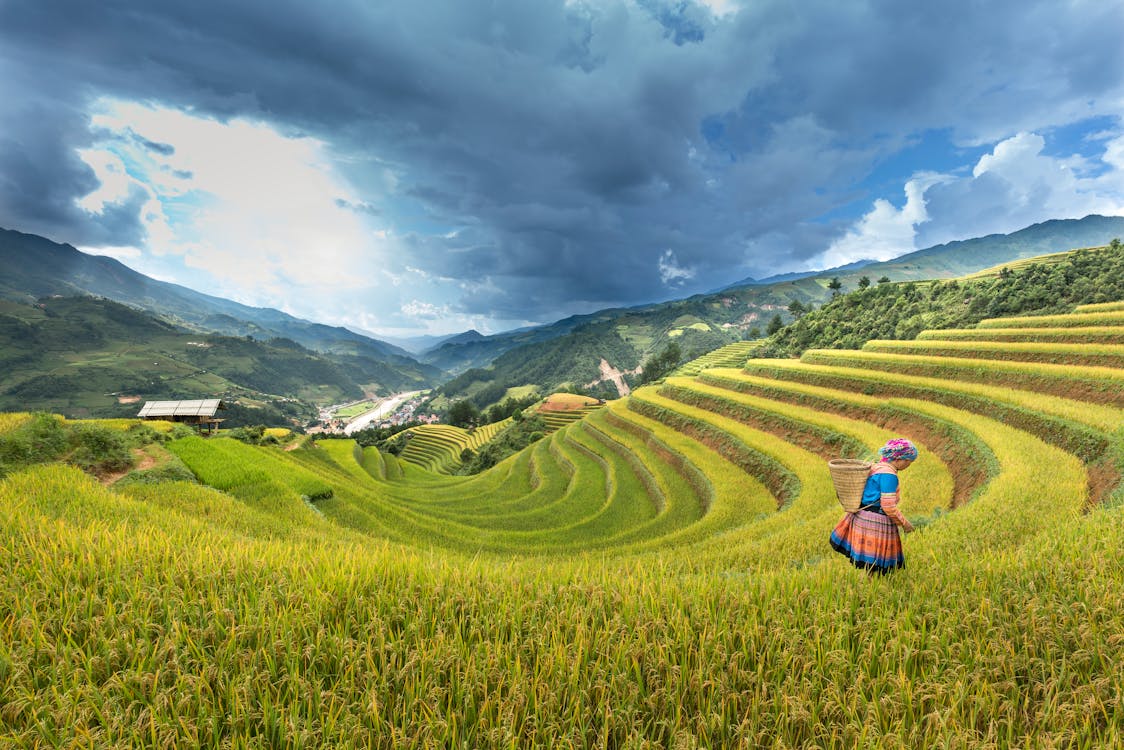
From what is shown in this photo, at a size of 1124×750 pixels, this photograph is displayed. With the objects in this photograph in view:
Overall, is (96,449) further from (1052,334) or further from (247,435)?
(1052,334)

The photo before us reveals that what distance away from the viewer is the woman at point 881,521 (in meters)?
4.07

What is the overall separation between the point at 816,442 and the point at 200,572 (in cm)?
2021

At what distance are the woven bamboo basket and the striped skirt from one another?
0.19 meters

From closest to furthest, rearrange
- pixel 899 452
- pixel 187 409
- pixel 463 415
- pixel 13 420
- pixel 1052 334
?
pixel 899 452 → pixel 13 420 → pixel 1052 334 → pixel 187 409 → pixel 463 415

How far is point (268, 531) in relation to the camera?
310 inches

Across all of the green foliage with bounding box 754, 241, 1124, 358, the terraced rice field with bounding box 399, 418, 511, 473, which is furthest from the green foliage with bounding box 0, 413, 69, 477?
the terraced rice field with bounding box 399, 418, 511, 473

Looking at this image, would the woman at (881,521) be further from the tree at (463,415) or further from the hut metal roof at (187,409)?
the tree at (463,415)

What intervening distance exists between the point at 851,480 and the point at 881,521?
59cm

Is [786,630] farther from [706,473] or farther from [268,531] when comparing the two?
[706,473]

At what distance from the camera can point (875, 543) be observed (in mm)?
4133

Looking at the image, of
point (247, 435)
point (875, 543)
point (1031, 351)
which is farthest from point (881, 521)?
point (247, 435)

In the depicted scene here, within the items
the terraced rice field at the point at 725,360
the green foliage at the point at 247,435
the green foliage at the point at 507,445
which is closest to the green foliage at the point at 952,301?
the terraced rice field at the point at 725,360

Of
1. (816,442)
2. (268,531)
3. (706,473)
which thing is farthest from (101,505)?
(816,442)

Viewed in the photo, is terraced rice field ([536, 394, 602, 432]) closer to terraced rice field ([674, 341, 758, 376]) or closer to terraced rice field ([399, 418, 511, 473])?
terraced rice field ([399, 418, 511, 473])
